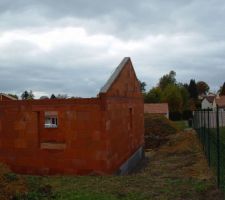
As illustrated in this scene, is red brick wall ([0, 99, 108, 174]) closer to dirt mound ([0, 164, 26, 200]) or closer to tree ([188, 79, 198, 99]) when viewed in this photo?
dirt mound ([0, 164, 26, 200])

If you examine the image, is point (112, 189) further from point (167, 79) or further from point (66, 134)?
point (167, 79)

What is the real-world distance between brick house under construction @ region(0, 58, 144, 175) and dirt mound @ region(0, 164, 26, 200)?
4142 mm

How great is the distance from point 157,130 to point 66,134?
983 inches

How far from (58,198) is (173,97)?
76304mm

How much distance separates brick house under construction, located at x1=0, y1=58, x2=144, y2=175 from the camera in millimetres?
13961

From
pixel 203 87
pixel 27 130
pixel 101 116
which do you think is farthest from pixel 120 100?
pixel 203 87

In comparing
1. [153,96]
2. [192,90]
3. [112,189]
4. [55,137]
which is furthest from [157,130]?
[192,90]

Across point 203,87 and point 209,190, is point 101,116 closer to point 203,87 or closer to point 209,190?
point 209,190

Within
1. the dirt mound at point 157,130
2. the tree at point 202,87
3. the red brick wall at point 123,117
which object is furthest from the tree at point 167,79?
the red brick wall at point 123,117

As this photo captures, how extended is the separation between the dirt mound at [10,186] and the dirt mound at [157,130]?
931 inches

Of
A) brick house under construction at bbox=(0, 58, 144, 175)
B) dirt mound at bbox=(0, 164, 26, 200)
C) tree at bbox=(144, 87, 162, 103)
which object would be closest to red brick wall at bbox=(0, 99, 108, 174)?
brick house under construction at bbox=(0, 58, 144, 175)

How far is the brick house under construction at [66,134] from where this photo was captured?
1396 cm

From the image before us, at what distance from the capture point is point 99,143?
1394cm

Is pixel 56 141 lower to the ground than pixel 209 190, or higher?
higher
